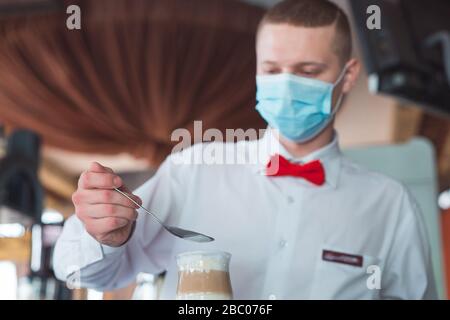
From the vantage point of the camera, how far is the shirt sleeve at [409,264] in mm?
702

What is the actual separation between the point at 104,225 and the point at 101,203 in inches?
0.9

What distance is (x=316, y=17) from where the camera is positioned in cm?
59

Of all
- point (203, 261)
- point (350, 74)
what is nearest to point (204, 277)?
point (203, 261)

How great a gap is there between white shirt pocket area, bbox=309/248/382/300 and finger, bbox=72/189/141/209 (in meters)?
0.27

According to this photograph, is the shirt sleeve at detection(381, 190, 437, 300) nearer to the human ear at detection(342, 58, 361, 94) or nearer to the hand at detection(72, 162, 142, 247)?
the human ear at detection(342, 58, 361, 94)

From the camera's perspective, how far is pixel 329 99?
0.65 meters

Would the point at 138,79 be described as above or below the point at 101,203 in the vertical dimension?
above

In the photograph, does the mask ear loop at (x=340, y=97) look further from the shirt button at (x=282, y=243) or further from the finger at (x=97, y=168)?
the finger at (x=97, y=168)

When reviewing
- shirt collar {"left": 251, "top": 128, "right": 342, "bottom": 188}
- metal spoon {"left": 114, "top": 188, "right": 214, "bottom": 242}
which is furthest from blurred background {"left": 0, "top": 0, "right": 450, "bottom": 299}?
metal spoon {"left": 114, "top": 188, "right": 214, "bottom": 242}

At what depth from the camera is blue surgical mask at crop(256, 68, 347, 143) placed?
23.4 inches

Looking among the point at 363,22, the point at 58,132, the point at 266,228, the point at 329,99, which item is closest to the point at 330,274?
the point at 266,228

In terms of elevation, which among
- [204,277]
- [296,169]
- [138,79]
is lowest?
[204,277]

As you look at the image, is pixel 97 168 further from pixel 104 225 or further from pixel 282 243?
pixel 282 243

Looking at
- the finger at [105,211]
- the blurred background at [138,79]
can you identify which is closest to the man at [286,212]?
the finger at [105,211]
